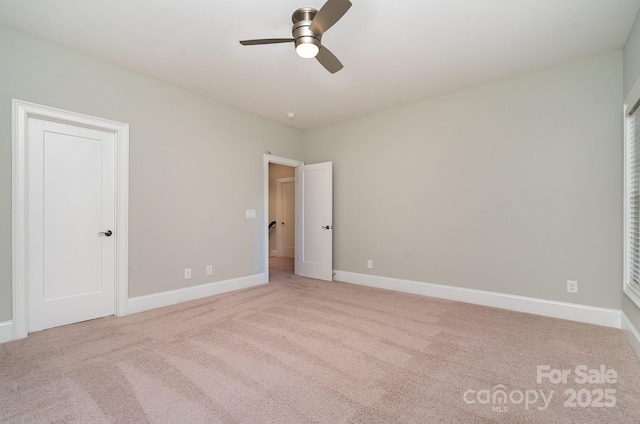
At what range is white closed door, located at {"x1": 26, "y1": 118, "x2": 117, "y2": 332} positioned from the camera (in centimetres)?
287

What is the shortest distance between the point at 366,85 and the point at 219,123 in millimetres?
2138

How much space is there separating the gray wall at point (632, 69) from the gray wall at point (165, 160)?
4333mm

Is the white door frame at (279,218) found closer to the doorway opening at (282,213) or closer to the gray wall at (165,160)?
the doorway opening at (282,213)

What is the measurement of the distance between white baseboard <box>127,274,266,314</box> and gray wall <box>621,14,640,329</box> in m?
4.30

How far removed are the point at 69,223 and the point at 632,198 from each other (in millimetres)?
5494

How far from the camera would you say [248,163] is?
4734 millimetres

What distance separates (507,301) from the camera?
3.56 meters

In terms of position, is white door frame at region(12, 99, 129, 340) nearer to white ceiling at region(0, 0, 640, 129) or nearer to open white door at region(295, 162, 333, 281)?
white ceiling at region(0, 0, 640, 129)

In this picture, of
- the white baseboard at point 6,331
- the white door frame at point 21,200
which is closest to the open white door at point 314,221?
the white door frame at point 21,200

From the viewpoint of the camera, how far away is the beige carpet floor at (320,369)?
172 centimetres

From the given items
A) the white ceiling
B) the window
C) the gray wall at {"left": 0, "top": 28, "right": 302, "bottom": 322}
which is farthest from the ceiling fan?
the window

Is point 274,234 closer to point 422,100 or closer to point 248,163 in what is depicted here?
point 248,163

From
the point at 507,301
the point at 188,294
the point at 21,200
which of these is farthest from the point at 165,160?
the point at 507,301

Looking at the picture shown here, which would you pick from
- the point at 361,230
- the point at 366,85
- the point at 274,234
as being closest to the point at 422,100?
the point at 366,85
